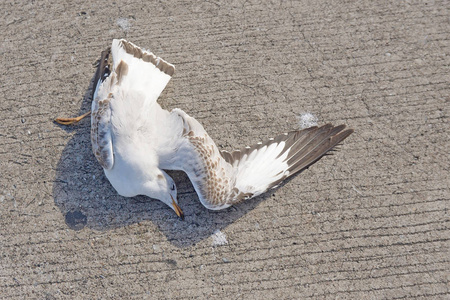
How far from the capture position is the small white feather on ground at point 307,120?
2686mm

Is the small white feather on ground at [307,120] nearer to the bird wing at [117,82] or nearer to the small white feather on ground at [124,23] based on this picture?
the bird wing at [117,82]

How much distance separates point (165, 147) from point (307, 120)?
1.10m

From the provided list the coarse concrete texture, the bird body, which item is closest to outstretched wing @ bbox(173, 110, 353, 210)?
the bird body

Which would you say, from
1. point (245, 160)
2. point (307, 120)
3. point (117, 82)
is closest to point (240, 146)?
point (245, 160)

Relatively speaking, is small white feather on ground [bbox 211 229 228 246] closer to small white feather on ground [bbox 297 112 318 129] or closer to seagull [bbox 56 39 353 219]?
seagull [bbox 56 39 353 219]

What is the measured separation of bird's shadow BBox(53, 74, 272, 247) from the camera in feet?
8.14

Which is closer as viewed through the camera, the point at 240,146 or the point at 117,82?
the point at 117,82

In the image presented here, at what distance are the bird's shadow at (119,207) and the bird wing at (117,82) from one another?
14.2 inches

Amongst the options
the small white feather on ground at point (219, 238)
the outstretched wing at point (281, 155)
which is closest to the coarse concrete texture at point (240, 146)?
the small white feather on ground at point (219, 238)

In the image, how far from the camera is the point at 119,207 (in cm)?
252

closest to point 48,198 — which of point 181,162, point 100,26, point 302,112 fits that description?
point 181,162

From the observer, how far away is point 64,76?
2770 mm

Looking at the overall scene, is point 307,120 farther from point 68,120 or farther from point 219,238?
point 68,120

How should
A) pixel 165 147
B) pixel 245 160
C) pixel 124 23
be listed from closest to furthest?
pixel 165 147, pixel 245 160, pixel 124 23
